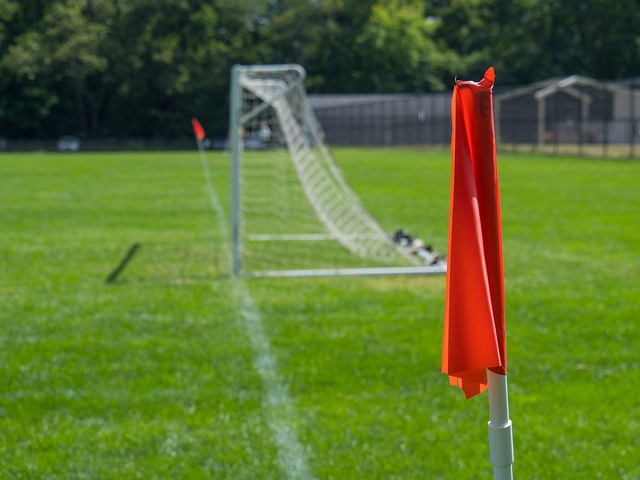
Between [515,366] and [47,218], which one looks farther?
[47,218]

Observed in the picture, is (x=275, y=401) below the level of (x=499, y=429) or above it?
below

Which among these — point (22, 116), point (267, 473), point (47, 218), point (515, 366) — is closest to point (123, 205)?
point (47, 218)

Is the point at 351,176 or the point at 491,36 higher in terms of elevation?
the point at 491,36

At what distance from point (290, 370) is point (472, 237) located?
3.96 metres

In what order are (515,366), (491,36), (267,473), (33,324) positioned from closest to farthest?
(267,473) → (515,366) → (33,324) → (491,36)

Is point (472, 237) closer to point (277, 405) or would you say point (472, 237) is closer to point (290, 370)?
point (277, 405)

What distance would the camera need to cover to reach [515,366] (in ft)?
19.3

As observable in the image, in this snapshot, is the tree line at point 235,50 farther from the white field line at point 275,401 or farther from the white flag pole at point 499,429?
the white flag pole at point 499,429

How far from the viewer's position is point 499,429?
2.09 metres

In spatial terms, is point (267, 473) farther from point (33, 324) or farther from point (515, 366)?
point (33, 324)

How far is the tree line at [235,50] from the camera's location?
68500 millimetres

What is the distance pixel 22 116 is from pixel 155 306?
212ft

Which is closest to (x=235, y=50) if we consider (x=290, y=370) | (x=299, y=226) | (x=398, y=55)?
(x=398, y=55)

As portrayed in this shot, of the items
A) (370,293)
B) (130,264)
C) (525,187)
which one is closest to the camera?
(370,293)
